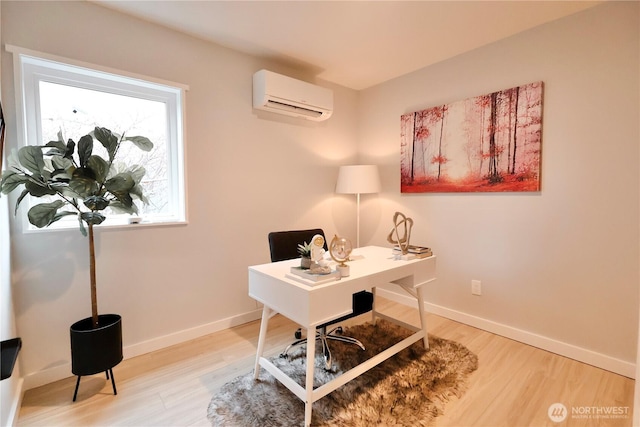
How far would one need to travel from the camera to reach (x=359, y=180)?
10.1ft

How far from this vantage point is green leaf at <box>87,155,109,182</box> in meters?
1.62

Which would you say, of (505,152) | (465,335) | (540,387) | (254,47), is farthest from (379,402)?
(254,47)

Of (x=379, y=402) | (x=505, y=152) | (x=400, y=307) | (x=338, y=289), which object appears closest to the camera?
(x=338, y=289)

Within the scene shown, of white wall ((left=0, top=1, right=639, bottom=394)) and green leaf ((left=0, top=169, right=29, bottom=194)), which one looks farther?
white wall ((left=0, top=1, right=639, bottom=394))

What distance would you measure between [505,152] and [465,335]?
60.1 inches

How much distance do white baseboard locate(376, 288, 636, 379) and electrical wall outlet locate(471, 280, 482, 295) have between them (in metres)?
0.22

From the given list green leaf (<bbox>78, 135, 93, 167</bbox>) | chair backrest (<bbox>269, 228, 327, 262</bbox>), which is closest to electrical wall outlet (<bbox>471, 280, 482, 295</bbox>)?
chair backrest (<bbox>269, 228, 327, 262</bbox>)

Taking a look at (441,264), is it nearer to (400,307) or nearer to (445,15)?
(400,307)

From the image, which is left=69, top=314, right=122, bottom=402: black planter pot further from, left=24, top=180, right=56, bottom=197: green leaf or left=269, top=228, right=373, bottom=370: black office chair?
left=269, top=228, right=373, bottom=370: black office chair

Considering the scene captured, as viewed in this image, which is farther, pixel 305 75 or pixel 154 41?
pixel 305 75

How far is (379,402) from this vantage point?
1.68 metres

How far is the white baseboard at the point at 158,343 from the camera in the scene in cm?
188

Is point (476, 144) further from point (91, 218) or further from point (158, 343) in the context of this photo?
point (158, 343)

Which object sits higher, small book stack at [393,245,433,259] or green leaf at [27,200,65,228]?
green leaf at [27,200,65,228]
